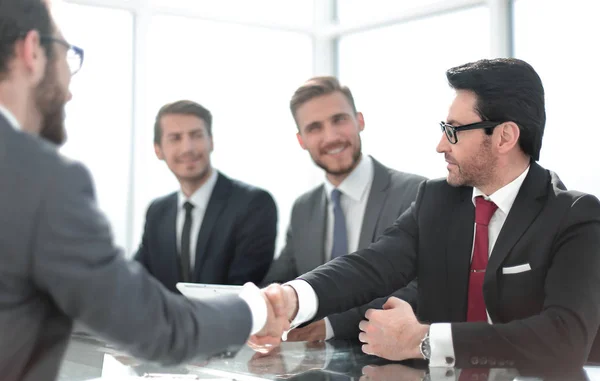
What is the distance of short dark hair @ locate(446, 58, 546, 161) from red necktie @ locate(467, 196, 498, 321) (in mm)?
293

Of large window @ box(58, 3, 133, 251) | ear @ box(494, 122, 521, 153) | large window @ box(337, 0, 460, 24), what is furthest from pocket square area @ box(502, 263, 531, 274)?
large window @ box(58, 3, 133, 251)

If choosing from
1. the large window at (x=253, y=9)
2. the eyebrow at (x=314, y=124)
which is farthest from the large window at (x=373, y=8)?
the eyebrow at (x=314, y=124)

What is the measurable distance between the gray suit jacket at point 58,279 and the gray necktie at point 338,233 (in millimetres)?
2361

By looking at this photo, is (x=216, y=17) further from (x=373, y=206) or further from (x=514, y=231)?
(x=514, y=231)

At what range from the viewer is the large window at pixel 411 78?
499cm

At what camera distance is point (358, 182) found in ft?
Answer: 12.9

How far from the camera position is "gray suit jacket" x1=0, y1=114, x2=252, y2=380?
4.19 feet

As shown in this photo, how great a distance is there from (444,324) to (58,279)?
141 cm

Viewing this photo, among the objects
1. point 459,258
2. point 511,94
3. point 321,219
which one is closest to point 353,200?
point 321,219

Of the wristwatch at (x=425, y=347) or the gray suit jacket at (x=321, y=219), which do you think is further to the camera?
the gray suit jacket at (x=321, y=219)

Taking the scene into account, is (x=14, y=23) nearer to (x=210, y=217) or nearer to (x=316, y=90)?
(x=316, y=90)

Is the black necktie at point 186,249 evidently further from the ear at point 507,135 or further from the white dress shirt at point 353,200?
the ear at point 507,135

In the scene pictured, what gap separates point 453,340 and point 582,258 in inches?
21.3

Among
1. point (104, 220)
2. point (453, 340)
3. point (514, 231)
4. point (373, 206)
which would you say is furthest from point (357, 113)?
point (104, 220)
